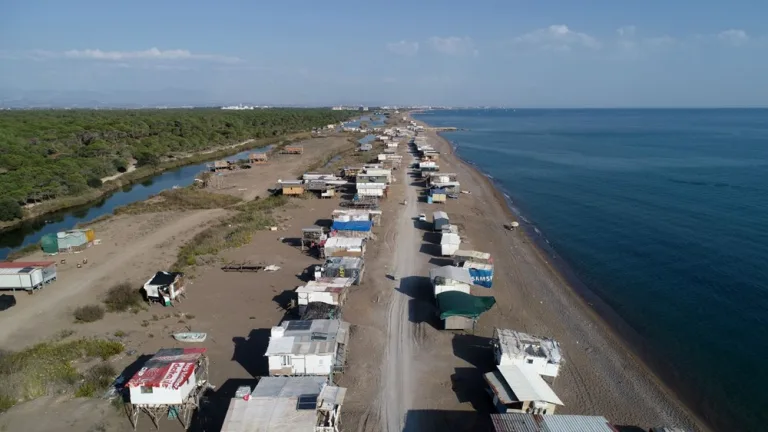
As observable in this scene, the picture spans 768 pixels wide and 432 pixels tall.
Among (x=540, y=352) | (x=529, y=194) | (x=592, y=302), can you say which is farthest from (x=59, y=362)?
(x=529, y=194)

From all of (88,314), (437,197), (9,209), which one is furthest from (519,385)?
(9,209)

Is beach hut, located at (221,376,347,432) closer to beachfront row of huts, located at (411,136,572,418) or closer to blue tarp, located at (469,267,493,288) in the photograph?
beachfront row of huts, located at (411,136,572,418)

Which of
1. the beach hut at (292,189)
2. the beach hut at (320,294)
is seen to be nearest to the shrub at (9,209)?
the beach hut at (292,189)

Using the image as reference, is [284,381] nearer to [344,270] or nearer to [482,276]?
[344,270]

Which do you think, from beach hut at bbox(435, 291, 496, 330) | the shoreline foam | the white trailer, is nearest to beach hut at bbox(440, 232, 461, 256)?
the shoreline foam

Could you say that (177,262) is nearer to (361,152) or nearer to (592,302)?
(592,302)

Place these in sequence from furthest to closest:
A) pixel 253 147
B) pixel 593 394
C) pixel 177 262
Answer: pixel 253 147
pixel 177 262
pixel 593 394
